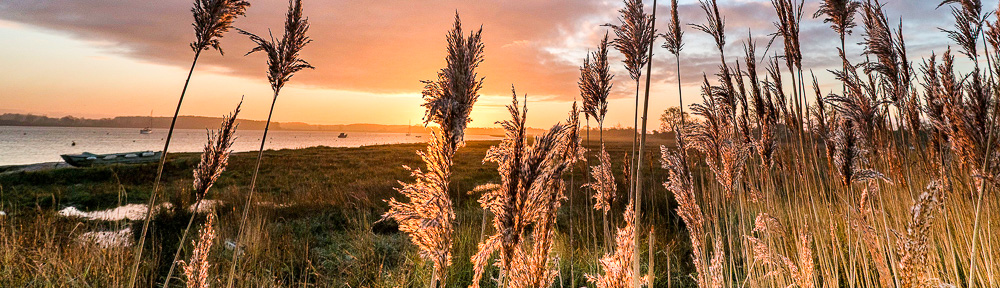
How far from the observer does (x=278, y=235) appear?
28.6ft

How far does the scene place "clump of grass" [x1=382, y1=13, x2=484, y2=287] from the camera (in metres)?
1.38

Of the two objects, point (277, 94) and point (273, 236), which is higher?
point (277, 94)

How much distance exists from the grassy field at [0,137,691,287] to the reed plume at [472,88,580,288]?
19 centimetres

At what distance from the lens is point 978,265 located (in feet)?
9.83

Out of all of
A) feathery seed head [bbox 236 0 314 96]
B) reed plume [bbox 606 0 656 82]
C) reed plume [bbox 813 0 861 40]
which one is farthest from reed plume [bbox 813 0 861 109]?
feathery seed head [bbox 236 0 314 96]

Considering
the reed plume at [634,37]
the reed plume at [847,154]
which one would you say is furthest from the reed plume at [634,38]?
the reed plume at [847,154]

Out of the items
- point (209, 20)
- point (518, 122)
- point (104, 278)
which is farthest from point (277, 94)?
point (104, 278)

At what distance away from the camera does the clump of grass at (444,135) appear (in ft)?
4.52

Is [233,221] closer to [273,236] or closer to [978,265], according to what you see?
[273,236]

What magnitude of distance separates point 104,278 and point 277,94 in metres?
4.93

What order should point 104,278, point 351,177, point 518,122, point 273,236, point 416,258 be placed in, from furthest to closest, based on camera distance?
1. point 351,177
2. point 273,236
3. point 416,258
4. point 104,278
5. point 518,122

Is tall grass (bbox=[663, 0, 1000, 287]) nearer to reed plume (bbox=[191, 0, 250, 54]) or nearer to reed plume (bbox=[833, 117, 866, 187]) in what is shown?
reed plume (bbox=[833, 117, 866, 187])

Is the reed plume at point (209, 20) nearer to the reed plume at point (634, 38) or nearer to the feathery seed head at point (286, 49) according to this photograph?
the feathery seed head at point (286, 49)

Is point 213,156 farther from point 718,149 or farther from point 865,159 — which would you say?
point 865,159
